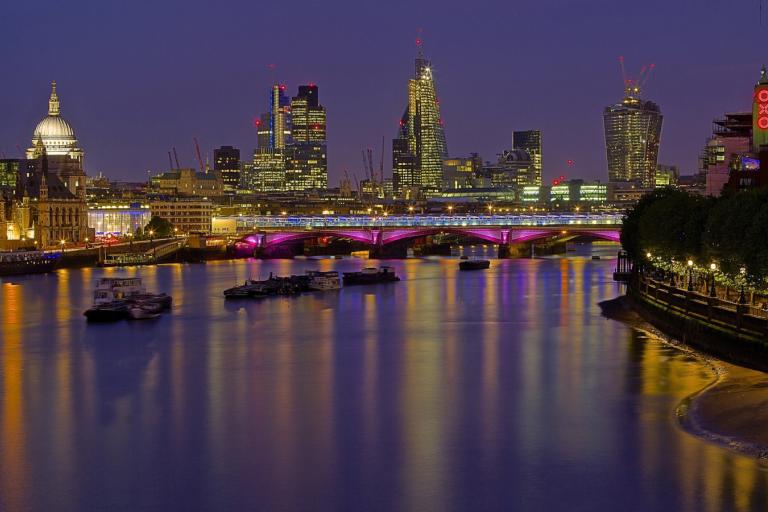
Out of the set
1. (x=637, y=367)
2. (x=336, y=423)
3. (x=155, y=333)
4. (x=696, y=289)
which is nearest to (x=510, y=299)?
(x=696, y=289)

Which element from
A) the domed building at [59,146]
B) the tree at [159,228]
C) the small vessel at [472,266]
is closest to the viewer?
the small vessel at [472,266]

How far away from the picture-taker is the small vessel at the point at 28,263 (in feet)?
189

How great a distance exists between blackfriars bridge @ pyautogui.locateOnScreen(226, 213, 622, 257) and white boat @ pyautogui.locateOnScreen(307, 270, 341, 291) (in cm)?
2505

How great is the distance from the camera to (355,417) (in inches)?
801

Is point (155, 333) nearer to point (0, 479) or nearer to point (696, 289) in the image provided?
point (696, 289)

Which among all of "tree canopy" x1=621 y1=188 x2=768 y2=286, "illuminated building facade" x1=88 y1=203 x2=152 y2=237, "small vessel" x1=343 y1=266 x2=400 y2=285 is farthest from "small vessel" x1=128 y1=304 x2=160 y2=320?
"illuminated building facade" x1=88 y1=203 x2=152 y2=237

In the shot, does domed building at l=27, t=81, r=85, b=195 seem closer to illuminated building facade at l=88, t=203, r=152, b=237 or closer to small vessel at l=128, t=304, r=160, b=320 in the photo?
illuminated building facade at l=88, t=203, r=152, b=237

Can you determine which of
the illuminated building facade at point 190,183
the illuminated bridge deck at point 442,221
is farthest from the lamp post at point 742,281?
the illuminated building facade at point 190,183

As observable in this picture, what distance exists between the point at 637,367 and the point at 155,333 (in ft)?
43.6

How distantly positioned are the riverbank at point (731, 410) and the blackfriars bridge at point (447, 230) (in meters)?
49.2

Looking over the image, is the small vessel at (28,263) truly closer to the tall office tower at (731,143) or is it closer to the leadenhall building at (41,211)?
the leadenhall building at (41,211)

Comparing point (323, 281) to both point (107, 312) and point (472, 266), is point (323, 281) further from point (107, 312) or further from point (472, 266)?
point (472, 266)

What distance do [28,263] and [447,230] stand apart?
2438 centimetres

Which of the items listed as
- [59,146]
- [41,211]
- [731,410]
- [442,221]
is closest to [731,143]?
[442,221]
